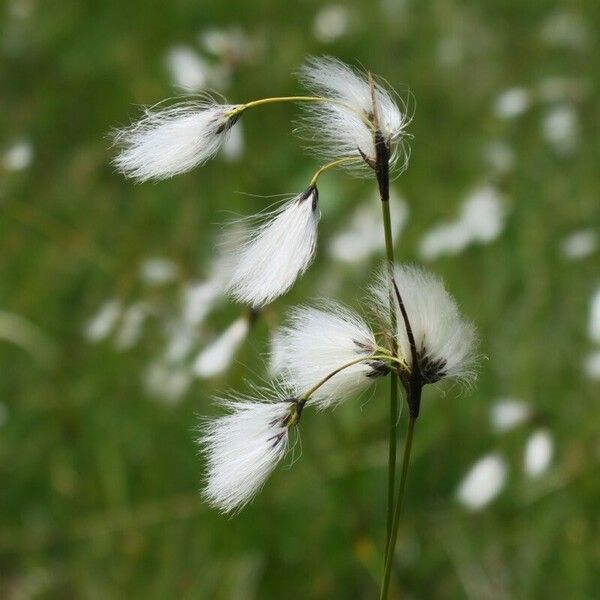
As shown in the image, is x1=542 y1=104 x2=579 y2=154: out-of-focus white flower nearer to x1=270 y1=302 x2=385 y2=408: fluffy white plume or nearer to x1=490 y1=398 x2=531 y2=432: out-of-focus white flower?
x1=490 y1=398 x2=531 y2=432: out-of-focus white flower

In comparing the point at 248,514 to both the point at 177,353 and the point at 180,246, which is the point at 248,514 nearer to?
the point at 177,353

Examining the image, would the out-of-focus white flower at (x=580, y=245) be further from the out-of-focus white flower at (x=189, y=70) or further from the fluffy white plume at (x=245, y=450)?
the fluffy white plume at (x=245, y=450)

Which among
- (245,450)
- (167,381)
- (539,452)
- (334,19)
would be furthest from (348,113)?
(334,19)

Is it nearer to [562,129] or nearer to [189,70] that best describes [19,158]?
[189,70]

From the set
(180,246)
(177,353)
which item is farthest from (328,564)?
(180,246)

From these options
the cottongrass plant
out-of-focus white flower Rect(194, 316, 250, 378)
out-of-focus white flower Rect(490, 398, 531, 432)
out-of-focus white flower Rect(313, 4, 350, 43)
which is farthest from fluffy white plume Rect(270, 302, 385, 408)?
out-of-focus white flower Rect(313, 4, 350, 43)

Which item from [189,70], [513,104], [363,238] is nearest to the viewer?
[189,70]
